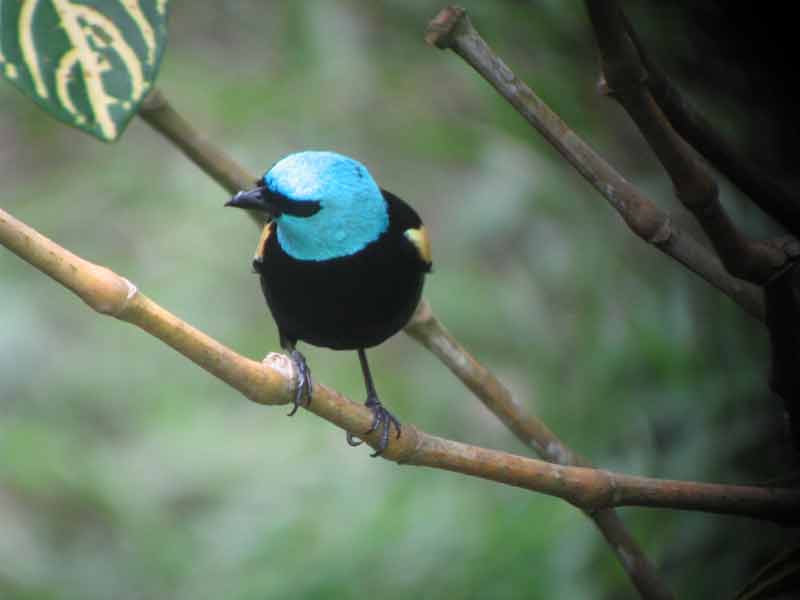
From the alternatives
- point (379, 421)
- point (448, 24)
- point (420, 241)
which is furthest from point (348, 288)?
point (448, 24)

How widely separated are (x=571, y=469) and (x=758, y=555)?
0.61 meters

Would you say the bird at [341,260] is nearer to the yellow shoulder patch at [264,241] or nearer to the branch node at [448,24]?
the yellow shoulder patch at [264,241]

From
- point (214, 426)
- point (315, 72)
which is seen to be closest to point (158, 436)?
point (214, 426)

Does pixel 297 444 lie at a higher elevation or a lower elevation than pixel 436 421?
lower

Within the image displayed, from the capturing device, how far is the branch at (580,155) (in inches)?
68.4

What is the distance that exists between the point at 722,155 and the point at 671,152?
6.3 inches

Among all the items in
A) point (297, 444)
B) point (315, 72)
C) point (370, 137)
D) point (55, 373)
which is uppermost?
point (315, 72)

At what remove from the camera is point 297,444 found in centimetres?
457

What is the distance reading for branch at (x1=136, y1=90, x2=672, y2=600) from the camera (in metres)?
2.10

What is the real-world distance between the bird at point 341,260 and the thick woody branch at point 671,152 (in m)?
0.69

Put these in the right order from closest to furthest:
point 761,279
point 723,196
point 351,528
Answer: point 761,279
point 723,196
point 351,528

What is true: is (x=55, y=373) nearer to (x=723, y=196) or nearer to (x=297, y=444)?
(x=297, y=444)

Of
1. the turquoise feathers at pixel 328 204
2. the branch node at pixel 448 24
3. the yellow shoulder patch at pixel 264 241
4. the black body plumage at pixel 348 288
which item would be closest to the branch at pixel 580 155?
the branch node at pixel 448 24

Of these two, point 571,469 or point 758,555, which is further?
point 758,555
